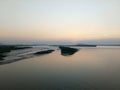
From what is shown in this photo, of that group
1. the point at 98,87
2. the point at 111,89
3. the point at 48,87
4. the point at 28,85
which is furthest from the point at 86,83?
the point at 28,85

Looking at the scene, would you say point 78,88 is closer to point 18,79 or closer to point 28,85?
point 28,85

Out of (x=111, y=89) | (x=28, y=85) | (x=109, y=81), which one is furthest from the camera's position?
(x=109, y=81)

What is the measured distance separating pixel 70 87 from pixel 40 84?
210cm

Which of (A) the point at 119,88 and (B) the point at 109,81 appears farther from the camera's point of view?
(B) the point at 109,81

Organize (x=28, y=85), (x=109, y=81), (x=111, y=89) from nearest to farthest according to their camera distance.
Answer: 1. (x=111, y=89)
2. (x=28, y=85)
3. (x=109, y=81)

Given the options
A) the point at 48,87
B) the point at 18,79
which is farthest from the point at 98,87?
the point at 18,79

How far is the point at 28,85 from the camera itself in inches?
489

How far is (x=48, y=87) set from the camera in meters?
12.0

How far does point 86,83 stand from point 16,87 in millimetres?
4749

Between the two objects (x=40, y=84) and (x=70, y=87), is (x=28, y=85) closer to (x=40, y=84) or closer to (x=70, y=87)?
(x=40, y=84)

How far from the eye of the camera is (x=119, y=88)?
464 inches

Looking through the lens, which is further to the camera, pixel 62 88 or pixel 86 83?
pixel 86 83

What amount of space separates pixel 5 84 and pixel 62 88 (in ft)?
12.6

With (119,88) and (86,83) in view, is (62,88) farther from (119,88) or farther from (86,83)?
(119,88)
